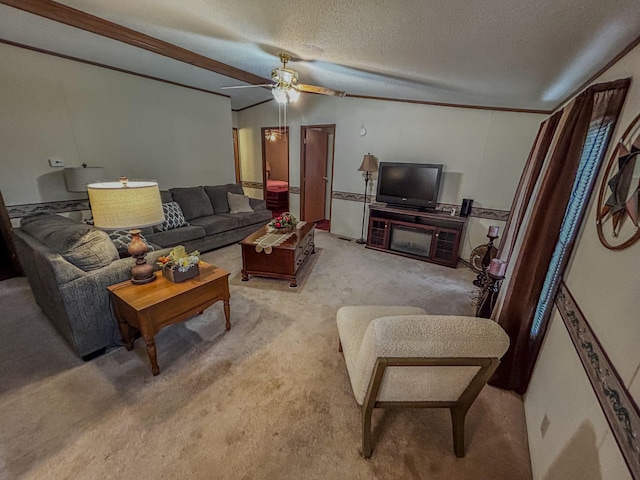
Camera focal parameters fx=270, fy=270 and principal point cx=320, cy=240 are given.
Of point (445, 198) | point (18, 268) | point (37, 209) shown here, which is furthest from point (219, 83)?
point (445, 198)

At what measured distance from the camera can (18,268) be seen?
3.18 meters

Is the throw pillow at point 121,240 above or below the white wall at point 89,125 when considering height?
below

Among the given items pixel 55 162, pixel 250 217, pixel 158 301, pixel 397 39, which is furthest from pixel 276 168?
pixel 158 301

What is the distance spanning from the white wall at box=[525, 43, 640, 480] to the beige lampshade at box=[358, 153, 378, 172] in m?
2.90

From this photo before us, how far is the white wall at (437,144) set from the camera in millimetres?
3650

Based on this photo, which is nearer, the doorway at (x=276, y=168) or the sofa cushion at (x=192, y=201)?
the sofa cushion at (x=192, y=201)

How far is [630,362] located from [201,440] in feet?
5.98

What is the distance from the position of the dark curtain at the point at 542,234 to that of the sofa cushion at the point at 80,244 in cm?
281

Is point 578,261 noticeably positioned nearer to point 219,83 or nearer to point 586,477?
point 586,477

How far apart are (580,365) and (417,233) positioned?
3.08 meters

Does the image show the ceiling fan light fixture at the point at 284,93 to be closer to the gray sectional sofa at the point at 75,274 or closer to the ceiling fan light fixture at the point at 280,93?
the ceiling fan light fixture at the point at 280,93

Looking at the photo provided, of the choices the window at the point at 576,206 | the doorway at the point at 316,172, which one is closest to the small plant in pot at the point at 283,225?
the doorway at the point at 316,172

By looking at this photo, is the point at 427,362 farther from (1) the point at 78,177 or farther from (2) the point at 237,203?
(2) the point at 237,203

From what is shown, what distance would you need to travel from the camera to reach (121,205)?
64.6 inches
